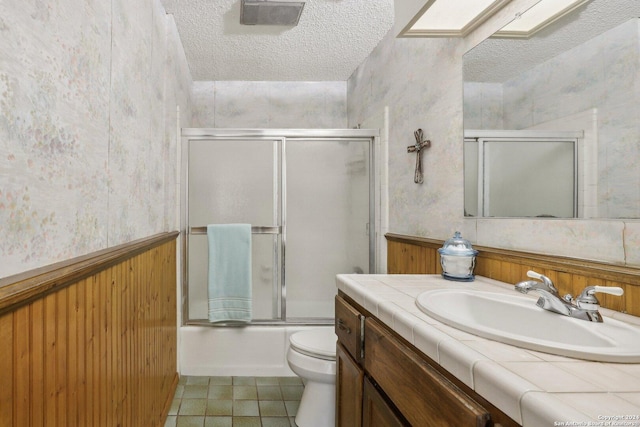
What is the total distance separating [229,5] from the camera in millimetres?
2113

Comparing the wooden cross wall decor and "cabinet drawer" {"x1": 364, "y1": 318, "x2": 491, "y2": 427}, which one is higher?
the wooden cross wall decor

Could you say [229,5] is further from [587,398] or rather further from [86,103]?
[587,398]

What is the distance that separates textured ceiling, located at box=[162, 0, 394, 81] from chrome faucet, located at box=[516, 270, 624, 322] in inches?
71.9

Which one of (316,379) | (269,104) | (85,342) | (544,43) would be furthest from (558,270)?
(269,104)

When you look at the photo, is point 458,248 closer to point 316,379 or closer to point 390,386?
point 390,386

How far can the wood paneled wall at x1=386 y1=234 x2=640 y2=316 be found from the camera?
89cm

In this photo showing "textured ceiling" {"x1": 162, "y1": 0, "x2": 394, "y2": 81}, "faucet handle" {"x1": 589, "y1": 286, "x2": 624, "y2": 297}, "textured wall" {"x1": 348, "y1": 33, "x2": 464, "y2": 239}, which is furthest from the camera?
"textured ceiling" {"x1": 162, "y1": 0, "x2": 394, "y2": 81}

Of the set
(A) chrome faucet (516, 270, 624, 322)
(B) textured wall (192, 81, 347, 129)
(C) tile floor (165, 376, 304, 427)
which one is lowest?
(C) tile floor (165, 376, 304, 427)

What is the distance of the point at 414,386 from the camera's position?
0.81 meters

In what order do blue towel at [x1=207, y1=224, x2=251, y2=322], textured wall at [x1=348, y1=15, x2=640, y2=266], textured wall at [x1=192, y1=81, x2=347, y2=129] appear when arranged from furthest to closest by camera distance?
textured wall at [x1=192, y1=81, x2=347, y2=129] < blue towel at [x1=207, y1=224, x2=251, y2=322] < textured wall at [x1=348, y1=15, x2=640, y2=266]

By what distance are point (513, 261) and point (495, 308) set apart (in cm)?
29

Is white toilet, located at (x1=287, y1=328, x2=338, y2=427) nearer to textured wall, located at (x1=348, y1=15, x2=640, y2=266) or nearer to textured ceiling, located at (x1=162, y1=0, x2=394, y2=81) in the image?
textured wall, located at (x1=348, y1=15, x2=640, y2=266)

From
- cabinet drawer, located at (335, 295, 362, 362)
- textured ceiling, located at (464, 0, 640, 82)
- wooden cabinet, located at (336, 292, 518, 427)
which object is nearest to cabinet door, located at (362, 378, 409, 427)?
wooden cabinet, located at (336, 292, 518, 427)

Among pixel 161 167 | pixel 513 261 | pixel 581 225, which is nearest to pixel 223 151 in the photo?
pixel 161 167
